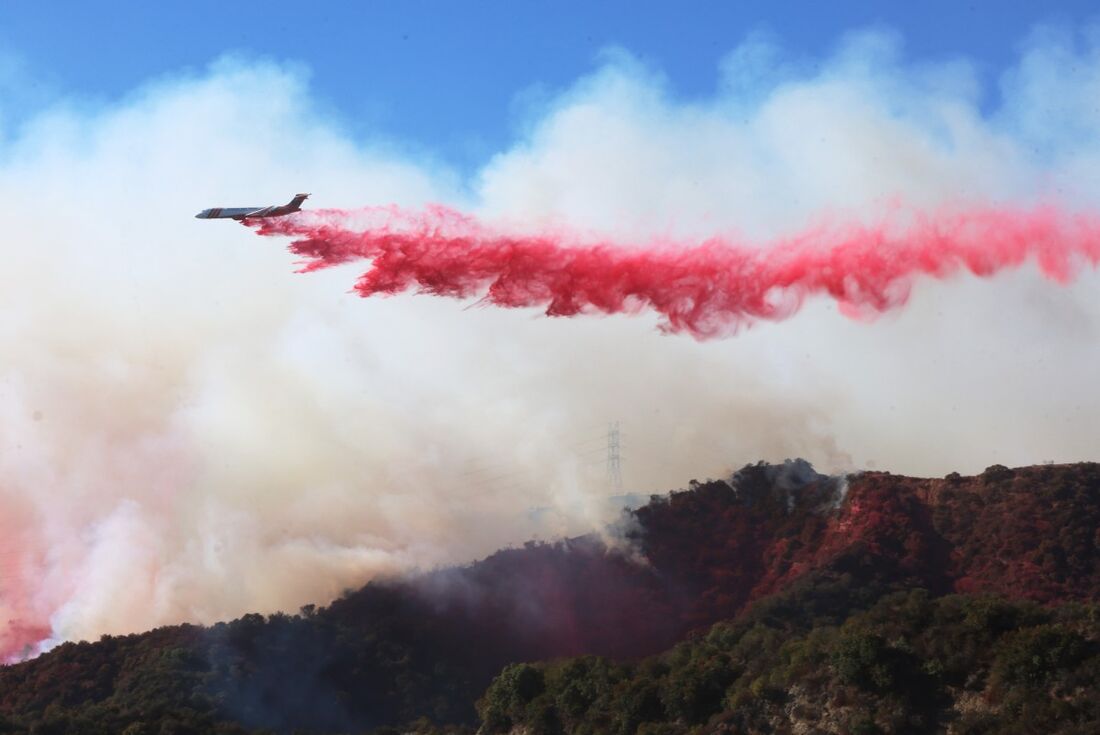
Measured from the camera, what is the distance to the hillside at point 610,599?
98188 millimetres

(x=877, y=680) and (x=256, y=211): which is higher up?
(x=256, y=211)

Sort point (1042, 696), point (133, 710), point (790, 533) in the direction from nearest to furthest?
1. point (1042, 696)
2. point (133, 710)
3. point (790, 533)

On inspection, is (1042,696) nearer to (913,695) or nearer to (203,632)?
(913,695)

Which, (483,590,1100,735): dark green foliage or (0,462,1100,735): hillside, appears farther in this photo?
(0,462,1100,735): hillside

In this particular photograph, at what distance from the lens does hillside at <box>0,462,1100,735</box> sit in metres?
98.2

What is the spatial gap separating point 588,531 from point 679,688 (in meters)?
54.1

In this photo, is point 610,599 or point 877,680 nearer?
point 877,680

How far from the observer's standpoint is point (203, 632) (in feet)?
349

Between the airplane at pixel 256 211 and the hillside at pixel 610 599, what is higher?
the airplane at pixel 256 211

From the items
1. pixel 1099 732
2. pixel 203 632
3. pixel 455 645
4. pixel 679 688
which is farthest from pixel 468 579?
pixel 1099 732

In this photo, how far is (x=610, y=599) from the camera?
379 ft

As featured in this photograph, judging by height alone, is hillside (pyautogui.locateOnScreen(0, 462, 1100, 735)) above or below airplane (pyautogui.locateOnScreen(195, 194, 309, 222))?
below

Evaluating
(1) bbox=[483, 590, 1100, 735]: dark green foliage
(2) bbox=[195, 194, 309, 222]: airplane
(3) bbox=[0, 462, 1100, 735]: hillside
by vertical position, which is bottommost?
(1) bbox=[483, 590, 1100, 735]: dark green foliage

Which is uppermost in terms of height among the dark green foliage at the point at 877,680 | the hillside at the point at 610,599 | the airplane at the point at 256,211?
the airplane at the point at 256,211
